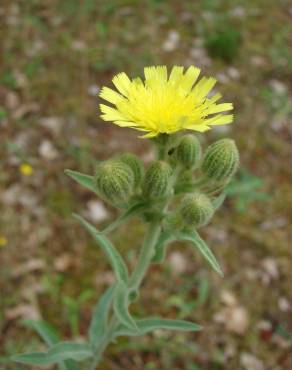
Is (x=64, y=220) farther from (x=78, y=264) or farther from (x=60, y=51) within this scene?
(x=60, y=51)

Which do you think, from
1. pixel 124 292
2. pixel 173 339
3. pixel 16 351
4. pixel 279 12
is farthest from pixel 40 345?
pixel 279 12

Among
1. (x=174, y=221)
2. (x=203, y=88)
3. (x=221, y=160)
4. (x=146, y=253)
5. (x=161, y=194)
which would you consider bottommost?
(x=146, y=253)

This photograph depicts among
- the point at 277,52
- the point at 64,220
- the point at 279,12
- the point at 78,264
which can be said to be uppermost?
the point at 279,12

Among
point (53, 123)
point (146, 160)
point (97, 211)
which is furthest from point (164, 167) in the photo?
point (53, 123)

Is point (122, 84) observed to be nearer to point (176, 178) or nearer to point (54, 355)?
point (176, 178)

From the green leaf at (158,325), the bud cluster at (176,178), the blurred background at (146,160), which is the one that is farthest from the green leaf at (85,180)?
the blurred background at (146,160)

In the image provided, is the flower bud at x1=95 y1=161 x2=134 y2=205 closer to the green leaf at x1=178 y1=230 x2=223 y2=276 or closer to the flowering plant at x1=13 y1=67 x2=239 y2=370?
the flowering plant at x1=13 y1=67 x2=239 y2=370
